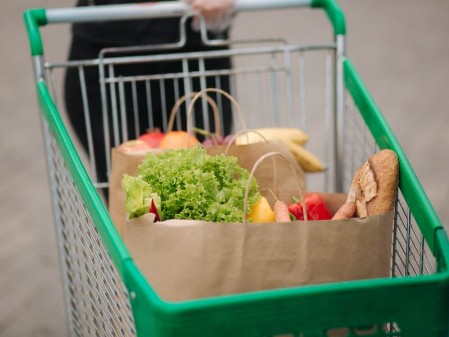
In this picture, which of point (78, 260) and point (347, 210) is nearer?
point (347, 210)

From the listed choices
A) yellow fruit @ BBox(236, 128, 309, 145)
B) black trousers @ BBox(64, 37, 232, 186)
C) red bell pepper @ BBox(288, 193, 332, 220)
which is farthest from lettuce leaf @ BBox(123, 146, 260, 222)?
black trousers @ BBox(64, 37, 232, 186)

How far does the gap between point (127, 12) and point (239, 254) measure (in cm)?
94

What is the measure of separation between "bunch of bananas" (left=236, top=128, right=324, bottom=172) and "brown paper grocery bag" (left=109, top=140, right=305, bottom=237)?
0.52 feet

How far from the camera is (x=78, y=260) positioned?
2217mm

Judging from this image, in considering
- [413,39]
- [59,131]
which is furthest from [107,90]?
[413,39]

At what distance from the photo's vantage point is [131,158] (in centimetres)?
208

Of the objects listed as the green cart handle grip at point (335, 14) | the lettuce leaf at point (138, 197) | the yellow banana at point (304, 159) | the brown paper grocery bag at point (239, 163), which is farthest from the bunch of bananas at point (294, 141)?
the lettuce leaf at point (138, 197)

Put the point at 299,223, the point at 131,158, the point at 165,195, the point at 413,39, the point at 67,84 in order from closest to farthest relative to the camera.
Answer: the point at 299,223, the point at 165,195, the point at 131,158, the point at 67,84, the point at 413,39

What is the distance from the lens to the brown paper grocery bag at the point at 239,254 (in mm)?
1615

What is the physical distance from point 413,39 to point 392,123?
6.27 feet

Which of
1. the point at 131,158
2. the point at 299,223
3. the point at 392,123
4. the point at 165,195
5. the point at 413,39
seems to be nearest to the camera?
the point at 299,223

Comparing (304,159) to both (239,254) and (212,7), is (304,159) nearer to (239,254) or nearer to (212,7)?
(212,7)

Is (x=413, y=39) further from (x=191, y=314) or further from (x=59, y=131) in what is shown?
(x=191, y=314)

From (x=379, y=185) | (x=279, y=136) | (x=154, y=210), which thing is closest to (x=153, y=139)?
(x=279, y=136)
